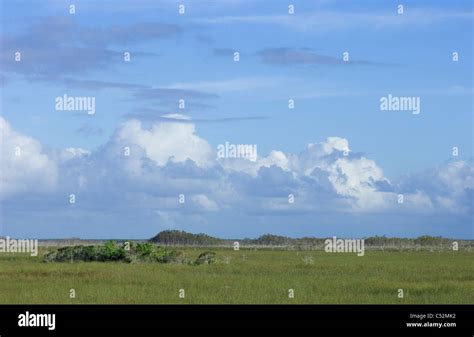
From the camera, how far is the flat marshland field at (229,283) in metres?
27.7

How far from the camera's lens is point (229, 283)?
31.8 metres

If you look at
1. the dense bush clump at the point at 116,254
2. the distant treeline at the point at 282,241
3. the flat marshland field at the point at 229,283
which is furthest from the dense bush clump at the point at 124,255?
the distant treeline at the point at 282,241

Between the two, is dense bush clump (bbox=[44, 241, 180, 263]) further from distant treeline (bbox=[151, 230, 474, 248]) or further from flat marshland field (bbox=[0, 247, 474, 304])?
distant treeline (bbox=[151, 230, 474, 248])

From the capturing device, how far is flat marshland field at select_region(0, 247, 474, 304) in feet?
90.8

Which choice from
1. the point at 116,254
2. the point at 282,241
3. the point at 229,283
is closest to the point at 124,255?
the point at 116,254

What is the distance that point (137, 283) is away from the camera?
3250 cm

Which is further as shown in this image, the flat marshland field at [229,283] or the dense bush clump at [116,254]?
the dense bush clump at [116,254]

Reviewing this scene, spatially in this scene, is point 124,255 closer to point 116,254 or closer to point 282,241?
point 116,254

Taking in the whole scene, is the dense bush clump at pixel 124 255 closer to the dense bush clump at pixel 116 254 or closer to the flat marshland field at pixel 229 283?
the dense bush clump at pixel 116 254

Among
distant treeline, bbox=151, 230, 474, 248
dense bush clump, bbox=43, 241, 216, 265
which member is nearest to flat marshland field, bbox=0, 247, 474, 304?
dense bush clump, bbox=43, 241, 216, 265

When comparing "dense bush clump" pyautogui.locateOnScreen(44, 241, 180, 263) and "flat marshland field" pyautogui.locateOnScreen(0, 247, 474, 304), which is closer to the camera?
"flat marshland field" pyautogui.locateOnScreen(0, 247, 474, 304)

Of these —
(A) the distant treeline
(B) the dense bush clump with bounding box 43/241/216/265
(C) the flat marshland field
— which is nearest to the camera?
(C) the flat marshland field

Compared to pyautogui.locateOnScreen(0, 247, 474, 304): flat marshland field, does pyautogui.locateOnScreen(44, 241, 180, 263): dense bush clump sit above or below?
above
